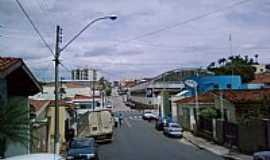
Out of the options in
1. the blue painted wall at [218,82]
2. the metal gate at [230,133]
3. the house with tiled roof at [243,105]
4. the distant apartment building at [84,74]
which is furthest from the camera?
the distant apartment building at [84,74]

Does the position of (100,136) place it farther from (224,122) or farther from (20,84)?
(20,84)

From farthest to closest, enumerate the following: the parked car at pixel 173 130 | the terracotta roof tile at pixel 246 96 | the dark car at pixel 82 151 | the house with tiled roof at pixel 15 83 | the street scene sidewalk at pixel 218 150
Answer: the parked car at pixel 173 130, the terracotta roof tile at pixel 246 96, the street scene sidewalk at pixel 218 150, the dark car at pixel 82 151, the house with tiled roof at pixel 15 83

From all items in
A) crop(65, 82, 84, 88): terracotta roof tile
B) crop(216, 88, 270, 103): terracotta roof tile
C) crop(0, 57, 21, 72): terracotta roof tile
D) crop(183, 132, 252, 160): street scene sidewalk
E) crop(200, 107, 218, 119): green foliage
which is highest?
crop(65, 82, 84, 88): terracotta roof tile

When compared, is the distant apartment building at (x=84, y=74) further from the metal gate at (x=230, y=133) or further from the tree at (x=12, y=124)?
the tree at (x=12, y=124)

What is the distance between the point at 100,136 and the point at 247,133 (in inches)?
768

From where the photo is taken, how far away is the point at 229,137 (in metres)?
38.7

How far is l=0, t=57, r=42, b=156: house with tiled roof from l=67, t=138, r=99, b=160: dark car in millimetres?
6502

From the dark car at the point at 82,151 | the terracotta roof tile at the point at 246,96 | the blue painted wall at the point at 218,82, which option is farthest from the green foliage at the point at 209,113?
the blue painted wall at the point at 218,82

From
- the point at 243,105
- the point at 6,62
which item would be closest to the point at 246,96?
the point at 243,105

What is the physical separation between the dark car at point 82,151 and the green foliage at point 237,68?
7457cm

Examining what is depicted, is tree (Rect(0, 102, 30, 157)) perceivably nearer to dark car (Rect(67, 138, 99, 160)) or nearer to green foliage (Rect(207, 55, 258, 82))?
dark car (Rect(67, 138, 99, 160))

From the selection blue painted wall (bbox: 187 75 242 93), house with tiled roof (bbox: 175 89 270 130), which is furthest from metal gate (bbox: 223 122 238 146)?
blue painted wall (bbox: 187 75 242 93)

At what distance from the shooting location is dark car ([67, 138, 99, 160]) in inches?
1144

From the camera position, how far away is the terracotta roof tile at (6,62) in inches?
645
